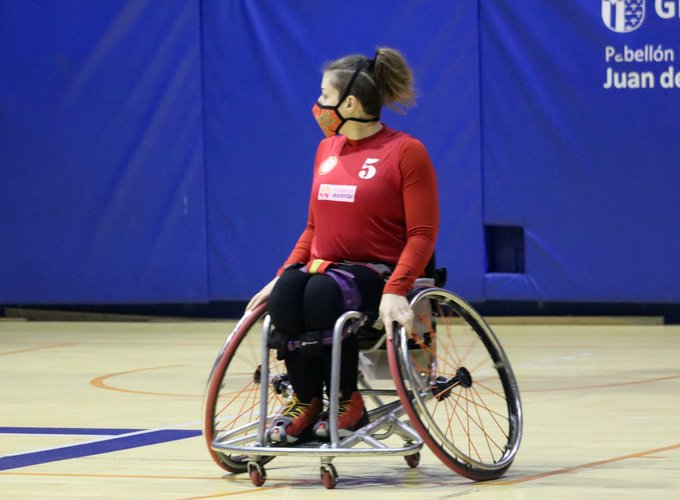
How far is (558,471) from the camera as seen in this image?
3539 millimetres

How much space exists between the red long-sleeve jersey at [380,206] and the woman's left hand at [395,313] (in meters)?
0.13

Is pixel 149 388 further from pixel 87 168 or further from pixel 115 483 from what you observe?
pixel 87 168

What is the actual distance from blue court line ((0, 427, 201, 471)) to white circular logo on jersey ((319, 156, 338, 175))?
1.03 m

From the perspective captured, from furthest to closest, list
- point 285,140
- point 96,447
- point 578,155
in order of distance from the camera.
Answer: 1. point 285,140
2. point 578,155
3. point 96,447

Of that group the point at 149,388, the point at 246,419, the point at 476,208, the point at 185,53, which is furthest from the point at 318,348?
the point at 185,53

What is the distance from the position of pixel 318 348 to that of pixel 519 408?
0.56m

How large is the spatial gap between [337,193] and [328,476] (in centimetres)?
67

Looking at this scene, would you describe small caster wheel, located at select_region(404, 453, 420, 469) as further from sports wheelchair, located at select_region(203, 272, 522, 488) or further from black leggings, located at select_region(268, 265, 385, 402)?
black leggings, located at select_region(268, 265, 385, 402)

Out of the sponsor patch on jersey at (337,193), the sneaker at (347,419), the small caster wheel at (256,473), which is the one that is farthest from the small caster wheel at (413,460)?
the sponsor patch on jersey at (337,193)

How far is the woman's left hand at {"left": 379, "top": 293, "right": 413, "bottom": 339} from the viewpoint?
3.22 metres

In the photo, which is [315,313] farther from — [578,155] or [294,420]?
[578,155]

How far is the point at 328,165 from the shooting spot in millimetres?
3531

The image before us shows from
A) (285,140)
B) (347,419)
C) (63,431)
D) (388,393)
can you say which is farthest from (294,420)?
(285,140)

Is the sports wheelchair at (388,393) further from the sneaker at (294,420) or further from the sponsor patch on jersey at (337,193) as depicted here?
the sponsor patch on jersey at (337,193)
